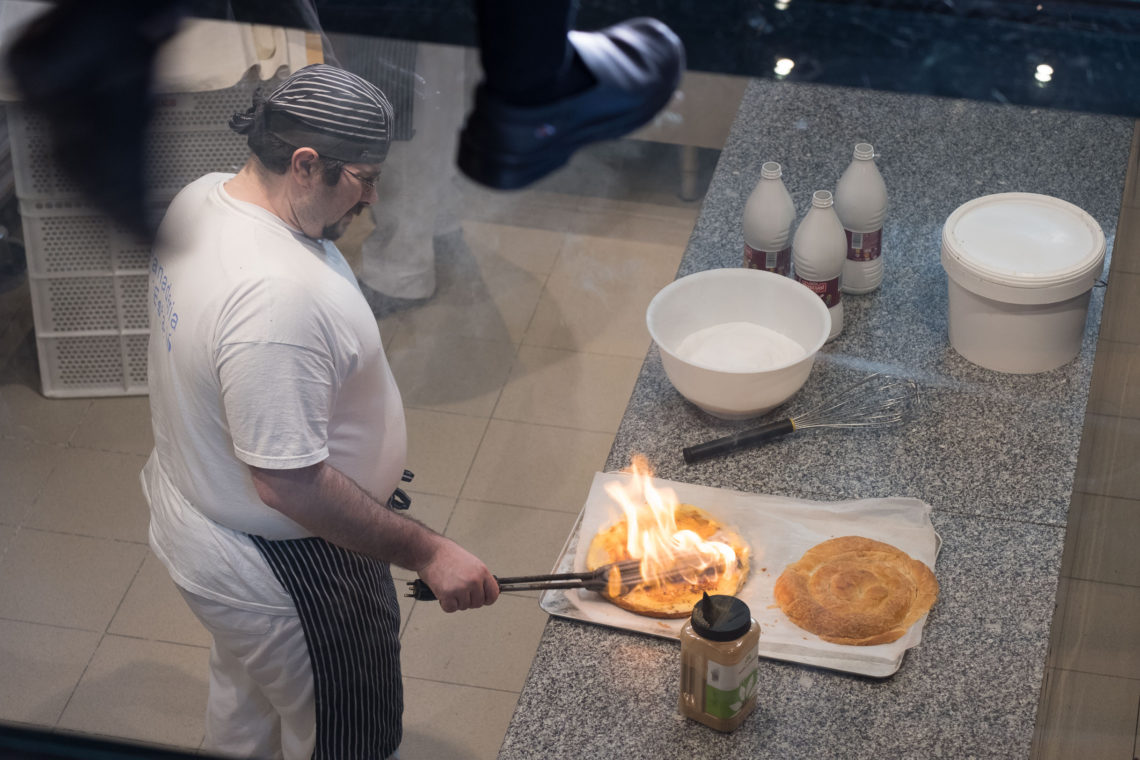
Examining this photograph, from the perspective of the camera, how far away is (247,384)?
1.17 meters

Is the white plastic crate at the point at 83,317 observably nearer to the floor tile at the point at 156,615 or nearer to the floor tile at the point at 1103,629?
the floor tile at the point at 156,615

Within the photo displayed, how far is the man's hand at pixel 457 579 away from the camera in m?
1.32

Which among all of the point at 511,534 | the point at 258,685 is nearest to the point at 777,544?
the point at 258,685

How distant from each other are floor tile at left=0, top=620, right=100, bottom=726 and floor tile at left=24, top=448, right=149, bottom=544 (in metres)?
0.21

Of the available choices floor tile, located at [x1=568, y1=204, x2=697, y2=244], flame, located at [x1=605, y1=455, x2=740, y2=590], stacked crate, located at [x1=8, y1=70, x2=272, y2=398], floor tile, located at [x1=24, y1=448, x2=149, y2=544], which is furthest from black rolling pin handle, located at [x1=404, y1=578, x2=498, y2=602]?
floor tile, located at [x1=568, y1=204, x2=697, y2=244]

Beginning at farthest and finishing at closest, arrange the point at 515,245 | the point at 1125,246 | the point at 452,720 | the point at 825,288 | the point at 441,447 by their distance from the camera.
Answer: the point at 515,245
the point at 441,447
the point at 452,720
the point at 1125,246
the point at 825,288

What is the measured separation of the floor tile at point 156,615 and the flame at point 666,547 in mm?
1089

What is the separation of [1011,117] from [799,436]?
0.91m

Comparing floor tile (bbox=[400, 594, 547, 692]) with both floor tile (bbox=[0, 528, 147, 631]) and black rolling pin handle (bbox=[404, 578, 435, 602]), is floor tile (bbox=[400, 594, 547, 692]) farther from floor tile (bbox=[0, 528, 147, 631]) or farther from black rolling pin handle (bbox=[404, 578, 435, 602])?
black rolling pin handle (bbox=[404, 578, 435, 602])

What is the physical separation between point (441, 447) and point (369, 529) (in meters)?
1.08

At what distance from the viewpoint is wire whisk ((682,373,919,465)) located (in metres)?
1.39

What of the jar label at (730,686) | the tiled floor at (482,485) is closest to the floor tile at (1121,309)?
the tiled floor at (482,485)

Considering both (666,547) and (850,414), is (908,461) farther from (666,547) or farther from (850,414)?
(666,547)

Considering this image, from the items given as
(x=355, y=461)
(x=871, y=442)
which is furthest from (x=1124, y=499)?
(x=355, y=461)
